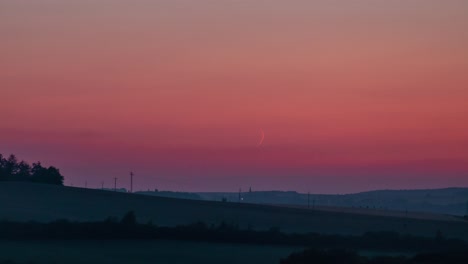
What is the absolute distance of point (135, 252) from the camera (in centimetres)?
5947

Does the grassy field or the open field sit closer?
the grassy field

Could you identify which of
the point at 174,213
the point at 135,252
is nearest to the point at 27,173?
the point at 174,213

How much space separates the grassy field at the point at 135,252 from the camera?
54000 mm

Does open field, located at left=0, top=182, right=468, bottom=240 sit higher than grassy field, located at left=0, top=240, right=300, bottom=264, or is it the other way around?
open field, located at left=0, top=182, right=468, bottom=240

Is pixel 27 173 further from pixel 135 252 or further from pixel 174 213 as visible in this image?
pixel 135 252

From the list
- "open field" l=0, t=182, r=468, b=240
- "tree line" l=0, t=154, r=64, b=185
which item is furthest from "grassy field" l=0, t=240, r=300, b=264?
"tree line" l=0, t=154, r=64, b=185

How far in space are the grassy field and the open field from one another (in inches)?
801

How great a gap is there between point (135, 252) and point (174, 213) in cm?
3835

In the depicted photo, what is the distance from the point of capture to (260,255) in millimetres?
60000

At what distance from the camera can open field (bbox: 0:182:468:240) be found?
297 ft

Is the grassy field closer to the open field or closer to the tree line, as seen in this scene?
the open field

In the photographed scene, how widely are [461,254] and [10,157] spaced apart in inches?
3569

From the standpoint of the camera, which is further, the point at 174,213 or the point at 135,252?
the point at 174,213

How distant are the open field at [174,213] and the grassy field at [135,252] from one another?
2035 cm
